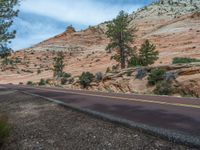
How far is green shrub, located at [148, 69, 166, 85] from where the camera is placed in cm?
2944

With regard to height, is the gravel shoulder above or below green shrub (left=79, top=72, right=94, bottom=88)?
below

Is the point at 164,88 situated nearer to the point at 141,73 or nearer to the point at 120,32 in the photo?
the point at 141,73

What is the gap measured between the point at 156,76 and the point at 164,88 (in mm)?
3199

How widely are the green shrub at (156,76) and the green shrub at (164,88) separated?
86.9 inches

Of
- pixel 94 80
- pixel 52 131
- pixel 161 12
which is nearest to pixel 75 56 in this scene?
pixel 161 12

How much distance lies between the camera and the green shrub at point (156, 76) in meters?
29.4

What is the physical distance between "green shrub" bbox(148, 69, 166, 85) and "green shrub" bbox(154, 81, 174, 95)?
221 centimetres

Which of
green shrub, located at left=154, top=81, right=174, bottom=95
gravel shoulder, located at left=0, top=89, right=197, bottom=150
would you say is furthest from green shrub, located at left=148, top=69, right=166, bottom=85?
gravel shoulder, located at left=0, top=89, right=197, bottom=150

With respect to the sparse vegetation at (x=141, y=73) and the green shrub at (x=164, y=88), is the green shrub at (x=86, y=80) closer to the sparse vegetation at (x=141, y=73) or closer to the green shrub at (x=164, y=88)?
the sparse vegetation at (x=141, y=73)

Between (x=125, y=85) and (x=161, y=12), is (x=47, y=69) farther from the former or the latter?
(x=125, y=85)

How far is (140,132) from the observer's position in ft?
27.0

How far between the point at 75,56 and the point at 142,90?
82.1 metres

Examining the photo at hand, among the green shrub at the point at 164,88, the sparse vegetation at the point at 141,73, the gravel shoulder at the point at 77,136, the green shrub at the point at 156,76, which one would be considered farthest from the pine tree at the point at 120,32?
the gravel shoulder at the point at 77,136

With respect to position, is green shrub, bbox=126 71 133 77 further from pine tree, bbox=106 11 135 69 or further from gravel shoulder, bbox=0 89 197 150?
gravel shoulder, bbox=0 89 197 150
